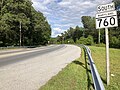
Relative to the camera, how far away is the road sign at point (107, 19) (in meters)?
9.12

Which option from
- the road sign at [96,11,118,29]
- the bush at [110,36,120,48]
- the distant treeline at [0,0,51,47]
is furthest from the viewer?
the bush at [110,36,120,48]

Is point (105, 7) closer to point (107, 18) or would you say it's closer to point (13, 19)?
point (107, 18)

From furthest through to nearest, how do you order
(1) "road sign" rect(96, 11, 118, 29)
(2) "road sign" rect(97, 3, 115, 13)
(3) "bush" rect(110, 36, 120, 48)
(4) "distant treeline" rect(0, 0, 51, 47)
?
(3) "bush" rect(110, 36, 120, 48), (4) "distant treeline" rect(0, 0, 51, 47), (2) "road sign" rect(97, 3, 115, 13), (1) "road sign" rect(96, 11, 118, 29)

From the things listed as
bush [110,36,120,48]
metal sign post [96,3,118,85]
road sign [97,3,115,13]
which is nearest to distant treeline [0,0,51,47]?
bush [110,36,120,48]

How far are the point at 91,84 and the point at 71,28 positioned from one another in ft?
625

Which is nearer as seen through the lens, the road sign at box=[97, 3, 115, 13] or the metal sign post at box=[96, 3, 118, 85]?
the metal sign post at box=[96, 3, 118, 85]

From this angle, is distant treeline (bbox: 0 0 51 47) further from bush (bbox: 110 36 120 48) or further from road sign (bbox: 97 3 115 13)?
road sign (bbox: 97 3 115 13)

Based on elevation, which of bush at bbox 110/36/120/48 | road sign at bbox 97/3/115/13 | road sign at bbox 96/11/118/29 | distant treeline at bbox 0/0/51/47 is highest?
distant treeline at bbox 0/0/51/47

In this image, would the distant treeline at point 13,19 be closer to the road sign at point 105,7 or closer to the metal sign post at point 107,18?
the road sign at point 105,7

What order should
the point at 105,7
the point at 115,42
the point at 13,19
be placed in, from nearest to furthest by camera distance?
the point at 105,7
the point at 13,19
the point at 115,42

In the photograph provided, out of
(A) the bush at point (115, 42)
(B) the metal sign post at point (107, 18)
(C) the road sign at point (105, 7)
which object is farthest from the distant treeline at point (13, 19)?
(B) the metal sign post at point (107, 18)

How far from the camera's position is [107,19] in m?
9.34

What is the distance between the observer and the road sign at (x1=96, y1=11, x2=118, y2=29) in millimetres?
9117

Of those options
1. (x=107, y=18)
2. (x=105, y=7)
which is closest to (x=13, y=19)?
(x=105, y=7)
